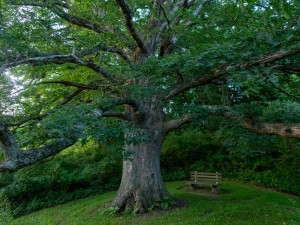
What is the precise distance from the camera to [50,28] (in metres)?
6.37

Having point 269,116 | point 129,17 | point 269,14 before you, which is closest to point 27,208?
point 129,17

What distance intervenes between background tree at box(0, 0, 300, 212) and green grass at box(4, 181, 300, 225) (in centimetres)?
72

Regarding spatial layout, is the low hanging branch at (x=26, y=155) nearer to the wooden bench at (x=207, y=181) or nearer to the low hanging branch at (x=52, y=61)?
the low hanging branch at (x=52, y=61)

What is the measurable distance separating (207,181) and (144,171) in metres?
4.06

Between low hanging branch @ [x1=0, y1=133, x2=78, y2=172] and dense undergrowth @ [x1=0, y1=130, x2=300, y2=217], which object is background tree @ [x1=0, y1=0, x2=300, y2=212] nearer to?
low hanging branch @ [x1=0, y1=133, x2=78, y2=172]

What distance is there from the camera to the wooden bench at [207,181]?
10.8 m

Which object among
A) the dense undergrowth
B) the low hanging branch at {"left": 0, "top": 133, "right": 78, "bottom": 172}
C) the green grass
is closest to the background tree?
the low hanging branch at {"left": 0, "top": 133, "right": 78, "bottom": 172}

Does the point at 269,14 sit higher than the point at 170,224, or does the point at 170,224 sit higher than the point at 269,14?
the point at 269,14

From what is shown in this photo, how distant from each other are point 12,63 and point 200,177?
8988 mm

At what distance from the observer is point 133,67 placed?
638cm

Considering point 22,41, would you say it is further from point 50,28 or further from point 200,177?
point 200,177

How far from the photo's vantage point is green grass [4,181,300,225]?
7121 millimetres

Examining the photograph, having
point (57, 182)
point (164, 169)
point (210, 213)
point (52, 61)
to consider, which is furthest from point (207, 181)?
point (52, 61)

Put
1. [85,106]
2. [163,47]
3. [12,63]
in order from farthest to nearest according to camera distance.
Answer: [163,47] < [85,106] < [12,63]
